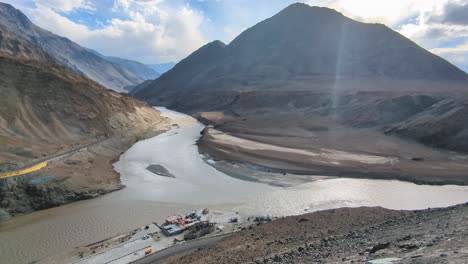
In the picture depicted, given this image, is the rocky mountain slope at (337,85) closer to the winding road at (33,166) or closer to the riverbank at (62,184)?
the riverbank at (62,184)

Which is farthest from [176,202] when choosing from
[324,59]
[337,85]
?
[324,59]

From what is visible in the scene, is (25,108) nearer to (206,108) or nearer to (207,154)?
(207,154)

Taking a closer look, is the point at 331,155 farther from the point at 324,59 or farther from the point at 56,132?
the point at 324,59

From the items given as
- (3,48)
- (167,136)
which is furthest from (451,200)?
(3,48)

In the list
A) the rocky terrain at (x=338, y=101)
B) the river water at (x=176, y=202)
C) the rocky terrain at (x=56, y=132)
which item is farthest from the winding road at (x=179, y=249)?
the rocky terrain at (x=338, y=101)

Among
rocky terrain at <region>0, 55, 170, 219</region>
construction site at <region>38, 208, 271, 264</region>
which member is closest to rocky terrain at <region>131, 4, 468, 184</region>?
rocky terrain at <region>0, 55, 170, 219</region>

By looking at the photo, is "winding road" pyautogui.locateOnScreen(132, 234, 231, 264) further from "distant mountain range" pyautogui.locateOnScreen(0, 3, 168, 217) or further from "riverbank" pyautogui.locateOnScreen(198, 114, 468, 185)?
"riverbank" pyautogui.locateOnScreen(198, 114, 468, 185)
